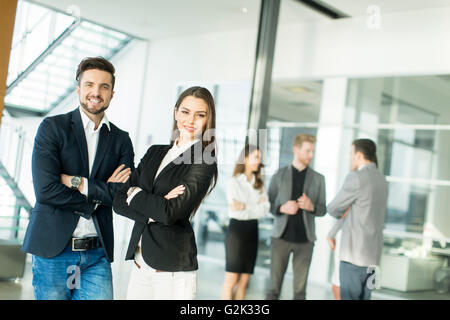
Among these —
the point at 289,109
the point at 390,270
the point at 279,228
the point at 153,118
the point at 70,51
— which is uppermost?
the point at 289,109

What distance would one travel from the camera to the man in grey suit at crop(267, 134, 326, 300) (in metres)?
5.40

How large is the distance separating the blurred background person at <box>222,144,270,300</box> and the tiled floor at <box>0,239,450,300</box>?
0.27 m

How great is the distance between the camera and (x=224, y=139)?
17.6 feet

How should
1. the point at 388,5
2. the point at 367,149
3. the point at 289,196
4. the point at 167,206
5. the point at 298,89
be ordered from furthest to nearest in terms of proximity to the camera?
the point at 298,89 → the point at 289,196 → the point at 388,5 → the point at 367,149 → the point at 167,206

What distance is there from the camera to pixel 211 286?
17.8ft

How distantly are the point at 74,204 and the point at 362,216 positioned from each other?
2847 millimetres

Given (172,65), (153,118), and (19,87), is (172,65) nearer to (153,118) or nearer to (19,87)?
(153,118)

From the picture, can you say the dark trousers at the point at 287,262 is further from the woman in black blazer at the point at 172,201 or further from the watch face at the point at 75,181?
the watch face at the point at 75,181

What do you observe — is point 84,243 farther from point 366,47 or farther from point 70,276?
point 366,47

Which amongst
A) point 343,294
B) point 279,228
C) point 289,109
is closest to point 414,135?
point 289,109

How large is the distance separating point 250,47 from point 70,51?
3205 mm

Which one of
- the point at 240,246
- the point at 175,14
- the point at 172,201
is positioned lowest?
the point at 240,246

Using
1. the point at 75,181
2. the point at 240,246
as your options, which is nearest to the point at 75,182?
the point at 75,181

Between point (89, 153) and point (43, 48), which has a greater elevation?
point (43, 48)
